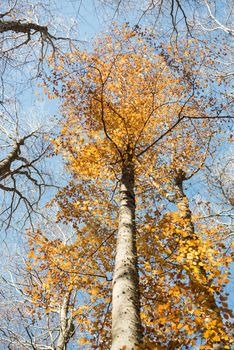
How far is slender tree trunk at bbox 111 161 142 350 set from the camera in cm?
286

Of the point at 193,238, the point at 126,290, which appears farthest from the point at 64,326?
the point at 126,290

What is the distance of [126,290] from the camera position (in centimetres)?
357

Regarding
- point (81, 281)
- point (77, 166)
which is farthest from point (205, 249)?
point (77, 166)

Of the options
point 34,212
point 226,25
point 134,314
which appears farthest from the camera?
point 226,25

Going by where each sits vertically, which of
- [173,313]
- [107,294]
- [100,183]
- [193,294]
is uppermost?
[100,183]

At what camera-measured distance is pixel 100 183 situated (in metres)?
8.92

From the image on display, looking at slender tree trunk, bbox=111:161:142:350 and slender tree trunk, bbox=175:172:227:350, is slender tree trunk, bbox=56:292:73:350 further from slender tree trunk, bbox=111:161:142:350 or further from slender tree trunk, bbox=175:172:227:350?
slender tree trunk, bbox=111:161:142:350

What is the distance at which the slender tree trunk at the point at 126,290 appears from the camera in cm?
286

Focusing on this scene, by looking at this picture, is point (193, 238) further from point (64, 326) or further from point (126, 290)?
point (64, 326)

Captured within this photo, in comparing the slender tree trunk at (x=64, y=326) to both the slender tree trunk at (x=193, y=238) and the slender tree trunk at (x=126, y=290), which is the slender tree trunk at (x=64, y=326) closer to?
the slender tree trunk at (x=193, y=238)

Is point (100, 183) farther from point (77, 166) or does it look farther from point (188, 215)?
point (188, 215)

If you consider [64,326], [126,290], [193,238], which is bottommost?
[126,290]

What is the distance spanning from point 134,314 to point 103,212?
15.8 ft

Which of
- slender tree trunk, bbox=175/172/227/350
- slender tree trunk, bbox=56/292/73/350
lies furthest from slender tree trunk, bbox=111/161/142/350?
slender tree trunk, bbox=56/292/73/350
